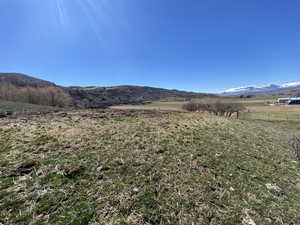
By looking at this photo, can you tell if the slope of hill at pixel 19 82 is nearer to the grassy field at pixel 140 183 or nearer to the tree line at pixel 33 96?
the tree line at pixel 33 96

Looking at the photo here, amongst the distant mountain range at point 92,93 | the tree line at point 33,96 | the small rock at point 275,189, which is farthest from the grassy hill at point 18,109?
the distant mountain range at point 92,93

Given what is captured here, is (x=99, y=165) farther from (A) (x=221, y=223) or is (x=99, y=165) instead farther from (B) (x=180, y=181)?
(A) (x=221, y=223)

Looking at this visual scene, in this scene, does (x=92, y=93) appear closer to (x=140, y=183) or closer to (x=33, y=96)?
(x=33, y=96)

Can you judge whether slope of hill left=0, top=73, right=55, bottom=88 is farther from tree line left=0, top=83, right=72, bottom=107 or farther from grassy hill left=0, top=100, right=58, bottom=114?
grassy hill left=0, top=100, right=58, bottom=114

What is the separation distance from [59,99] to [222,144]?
4656 centimetres

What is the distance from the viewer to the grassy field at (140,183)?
252 cm

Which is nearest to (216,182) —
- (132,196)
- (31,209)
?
(132,196)

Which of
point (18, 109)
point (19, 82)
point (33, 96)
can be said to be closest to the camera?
point (18, 109)

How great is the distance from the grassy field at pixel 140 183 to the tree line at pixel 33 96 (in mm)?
40669

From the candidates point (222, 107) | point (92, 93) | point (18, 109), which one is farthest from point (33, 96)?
point (92, 93)

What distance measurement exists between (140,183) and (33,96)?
47047mm

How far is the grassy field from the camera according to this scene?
2.52 m

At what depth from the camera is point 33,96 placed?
1457 inches

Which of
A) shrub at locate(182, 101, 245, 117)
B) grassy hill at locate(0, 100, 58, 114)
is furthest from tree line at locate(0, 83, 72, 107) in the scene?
shrub at locate(182, 101, 245, 117)
